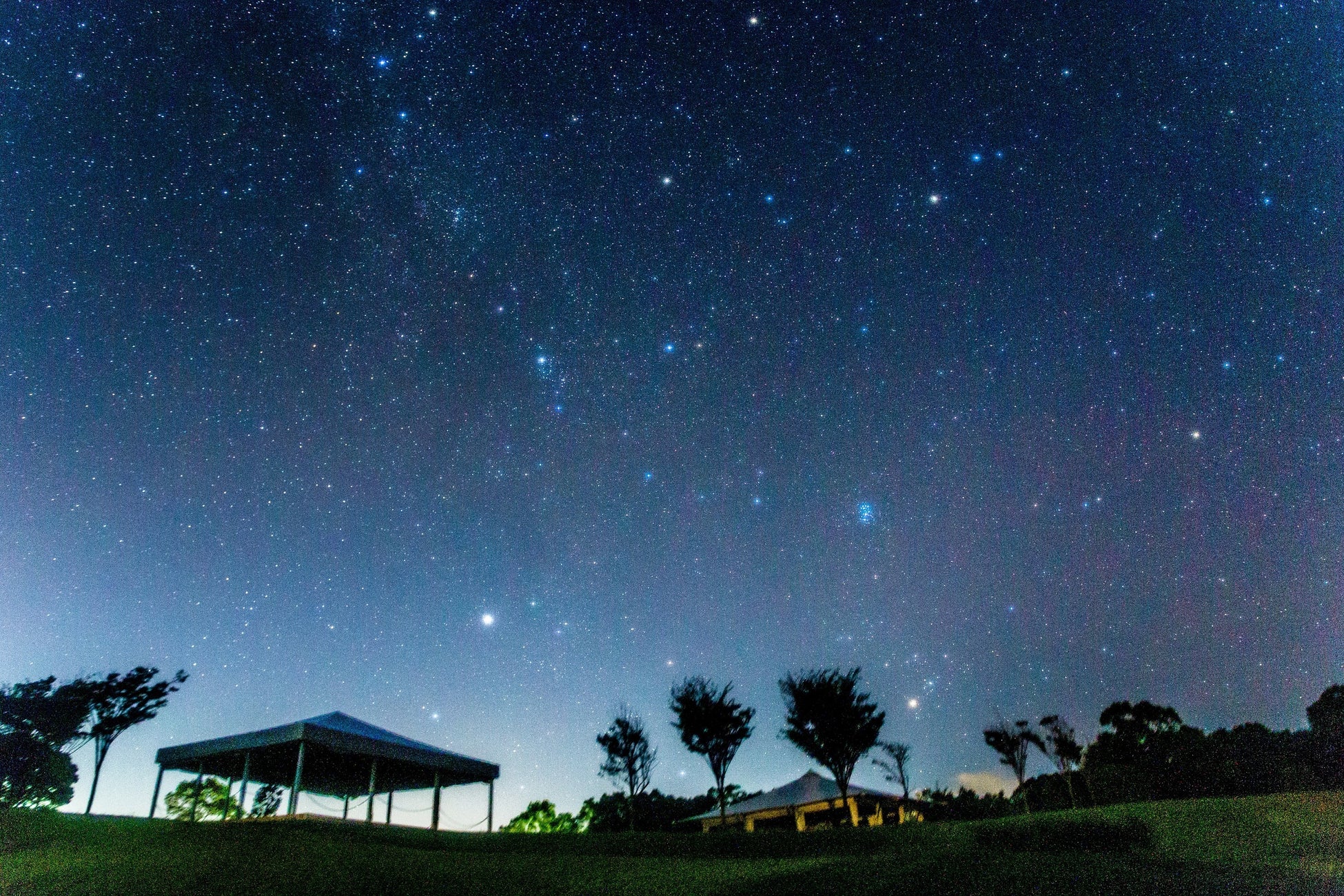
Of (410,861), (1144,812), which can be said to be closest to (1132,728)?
(1144,812)

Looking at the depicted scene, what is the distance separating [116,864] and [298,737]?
8322mm

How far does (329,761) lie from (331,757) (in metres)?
1.04

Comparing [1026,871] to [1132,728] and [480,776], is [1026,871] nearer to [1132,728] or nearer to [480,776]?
[480,776]

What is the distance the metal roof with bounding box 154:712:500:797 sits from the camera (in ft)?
65.7

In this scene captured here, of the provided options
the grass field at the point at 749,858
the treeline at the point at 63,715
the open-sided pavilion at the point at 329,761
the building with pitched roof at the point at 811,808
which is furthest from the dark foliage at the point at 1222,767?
the treeline at the point at 63,715

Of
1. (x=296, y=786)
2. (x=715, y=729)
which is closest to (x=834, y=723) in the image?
(x=715, y=729)

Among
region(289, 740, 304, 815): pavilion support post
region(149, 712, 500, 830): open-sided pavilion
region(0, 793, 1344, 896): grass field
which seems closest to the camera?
region(0, 793, 1344, 896): grass field

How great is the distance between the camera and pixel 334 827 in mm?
17797

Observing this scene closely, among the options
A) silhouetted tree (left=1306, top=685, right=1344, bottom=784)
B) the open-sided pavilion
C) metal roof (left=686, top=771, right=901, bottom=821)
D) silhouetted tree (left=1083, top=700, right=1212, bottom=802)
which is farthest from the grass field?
silhouetted tree (left=1306, top=685, right=1344, bottom=784)

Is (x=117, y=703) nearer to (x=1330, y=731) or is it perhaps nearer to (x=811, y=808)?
(x=811, y=808)

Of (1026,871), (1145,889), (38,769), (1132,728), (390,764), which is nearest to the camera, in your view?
(1145,889)

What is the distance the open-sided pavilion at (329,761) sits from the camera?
65.2 feet

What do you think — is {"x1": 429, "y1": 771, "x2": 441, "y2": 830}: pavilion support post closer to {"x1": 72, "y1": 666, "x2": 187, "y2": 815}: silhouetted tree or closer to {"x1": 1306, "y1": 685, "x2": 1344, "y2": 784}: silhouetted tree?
{"x1": 72, "y1": 666, "x2": 187, "y2": 815}: silhouetted tree

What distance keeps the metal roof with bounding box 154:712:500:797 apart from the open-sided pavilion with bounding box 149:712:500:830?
2cm
